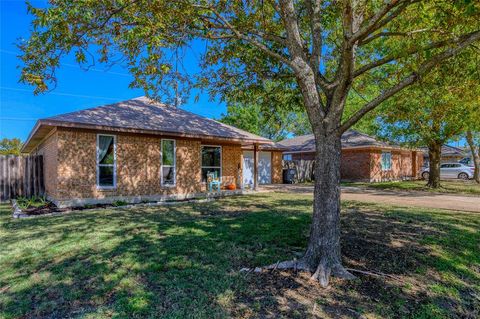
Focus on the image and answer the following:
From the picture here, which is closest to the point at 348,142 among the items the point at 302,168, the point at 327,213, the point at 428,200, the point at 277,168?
the point at 302,168

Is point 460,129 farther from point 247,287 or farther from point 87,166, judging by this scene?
point 87,166

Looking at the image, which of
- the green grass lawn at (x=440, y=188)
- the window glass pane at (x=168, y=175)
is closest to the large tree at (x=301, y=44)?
the window glass pane at (x=168, y=175)

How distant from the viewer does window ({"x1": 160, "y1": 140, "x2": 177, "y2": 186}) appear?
12.5m

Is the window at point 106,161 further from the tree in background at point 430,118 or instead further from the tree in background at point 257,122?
the tree in background at point 257,122

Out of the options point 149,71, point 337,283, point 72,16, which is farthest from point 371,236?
point 72,16

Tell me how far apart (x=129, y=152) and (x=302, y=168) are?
16.8 metres

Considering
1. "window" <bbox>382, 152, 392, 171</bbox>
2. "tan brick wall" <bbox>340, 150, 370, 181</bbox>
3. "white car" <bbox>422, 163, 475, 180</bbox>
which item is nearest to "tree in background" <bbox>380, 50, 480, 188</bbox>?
"tan brick wall" <bbox>340, 150, 370, 181</bbox>

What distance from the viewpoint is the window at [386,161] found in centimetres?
2498

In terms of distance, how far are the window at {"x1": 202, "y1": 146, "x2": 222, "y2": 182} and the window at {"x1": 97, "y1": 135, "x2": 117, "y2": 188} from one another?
180 inches

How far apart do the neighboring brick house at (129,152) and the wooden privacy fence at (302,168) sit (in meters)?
10.1

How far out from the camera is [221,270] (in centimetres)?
434

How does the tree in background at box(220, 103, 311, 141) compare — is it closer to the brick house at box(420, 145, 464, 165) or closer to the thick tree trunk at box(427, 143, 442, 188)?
the thick tree trunk at box(427, 143, 442, 188)

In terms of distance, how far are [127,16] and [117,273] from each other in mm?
4029

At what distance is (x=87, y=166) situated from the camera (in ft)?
34.7
